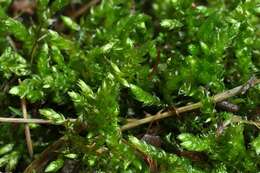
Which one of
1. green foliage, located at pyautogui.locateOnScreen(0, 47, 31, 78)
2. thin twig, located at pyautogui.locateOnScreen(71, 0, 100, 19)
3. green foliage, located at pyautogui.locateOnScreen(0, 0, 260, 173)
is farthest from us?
thin twig, located at pyautogui.locateOnScreen(71, 0, 100, 19)

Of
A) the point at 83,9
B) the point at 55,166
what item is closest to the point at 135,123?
the point at 55,166

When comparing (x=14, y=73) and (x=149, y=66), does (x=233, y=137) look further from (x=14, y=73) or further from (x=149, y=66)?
(x=14, y=73)

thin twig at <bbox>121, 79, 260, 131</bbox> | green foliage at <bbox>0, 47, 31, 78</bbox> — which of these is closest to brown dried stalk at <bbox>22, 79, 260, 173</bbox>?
thin twig at <bbox>121, 79, 260, 131</bbox>

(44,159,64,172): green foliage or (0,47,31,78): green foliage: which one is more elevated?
(0,47,31,78): green foliage

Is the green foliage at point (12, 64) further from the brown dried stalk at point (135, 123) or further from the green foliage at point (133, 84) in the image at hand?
the brown dried stalk at point (135, 123)

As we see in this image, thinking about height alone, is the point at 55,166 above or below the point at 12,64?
below

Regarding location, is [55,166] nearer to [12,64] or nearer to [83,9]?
[12,64]

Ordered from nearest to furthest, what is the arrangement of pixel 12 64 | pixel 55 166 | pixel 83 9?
pixel 55 166 → pixel 12 64 → pixel 83 9

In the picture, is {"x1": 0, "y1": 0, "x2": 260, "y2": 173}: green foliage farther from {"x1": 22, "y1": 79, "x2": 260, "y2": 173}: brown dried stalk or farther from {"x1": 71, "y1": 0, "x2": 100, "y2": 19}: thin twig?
{"x1": 71, "y1": 0, "x2": 100, "y2": 19}: thin twig

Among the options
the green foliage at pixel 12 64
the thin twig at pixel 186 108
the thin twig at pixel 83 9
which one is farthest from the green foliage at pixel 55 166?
the thin twig at pixel 83 9
